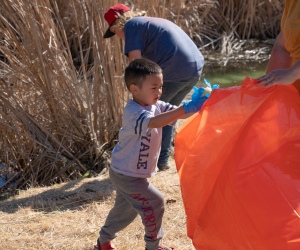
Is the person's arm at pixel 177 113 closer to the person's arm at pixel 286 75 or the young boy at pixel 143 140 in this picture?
the young boy at pixel 143 140

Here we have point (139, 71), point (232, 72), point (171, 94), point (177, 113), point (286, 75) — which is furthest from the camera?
point (232, 72)

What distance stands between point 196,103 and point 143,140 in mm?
342

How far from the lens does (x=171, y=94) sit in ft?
16.1

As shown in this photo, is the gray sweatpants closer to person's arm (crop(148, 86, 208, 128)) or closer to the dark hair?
person's arm (crop(148, 86, 208, 128))

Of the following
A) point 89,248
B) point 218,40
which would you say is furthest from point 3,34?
point 218,40

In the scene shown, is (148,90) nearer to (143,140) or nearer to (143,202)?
(143,140)

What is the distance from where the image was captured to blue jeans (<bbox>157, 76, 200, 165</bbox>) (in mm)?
4879

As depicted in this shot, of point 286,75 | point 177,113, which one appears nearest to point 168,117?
point 177,113

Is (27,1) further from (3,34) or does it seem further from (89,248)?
(89,248)

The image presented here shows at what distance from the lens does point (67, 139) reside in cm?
539

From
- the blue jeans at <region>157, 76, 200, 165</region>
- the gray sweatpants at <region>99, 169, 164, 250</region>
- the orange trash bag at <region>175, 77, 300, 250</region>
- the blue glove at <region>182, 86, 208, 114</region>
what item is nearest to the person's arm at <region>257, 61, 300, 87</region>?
the orange trash bag at <region>175, 77, 300, 250</region>

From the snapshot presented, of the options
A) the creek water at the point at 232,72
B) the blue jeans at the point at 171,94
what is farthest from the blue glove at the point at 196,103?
the creek water at the point at 232,72

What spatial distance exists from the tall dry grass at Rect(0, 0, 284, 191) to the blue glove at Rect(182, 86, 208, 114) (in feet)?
7.21

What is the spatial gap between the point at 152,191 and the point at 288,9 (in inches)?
43.3
